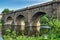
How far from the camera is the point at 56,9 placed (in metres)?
36.1

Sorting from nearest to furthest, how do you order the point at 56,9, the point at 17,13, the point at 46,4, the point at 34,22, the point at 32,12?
the point at 56,9
the point at 46,4
the point at 32,12
the point at 34,22
the point at 17,13

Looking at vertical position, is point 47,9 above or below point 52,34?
→ above

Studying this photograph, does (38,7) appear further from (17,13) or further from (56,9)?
(17,13)

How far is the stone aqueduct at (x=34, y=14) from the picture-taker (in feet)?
120

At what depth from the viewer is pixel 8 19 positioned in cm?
6875

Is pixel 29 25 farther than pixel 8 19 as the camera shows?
No

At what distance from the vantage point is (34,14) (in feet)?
149

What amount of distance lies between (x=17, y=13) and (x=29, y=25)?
861 cm

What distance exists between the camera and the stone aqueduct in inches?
1437

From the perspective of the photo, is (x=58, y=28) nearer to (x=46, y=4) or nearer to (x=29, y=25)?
(x=46, y=4)

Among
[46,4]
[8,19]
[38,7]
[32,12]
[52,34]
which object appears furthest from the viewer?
[8,19]

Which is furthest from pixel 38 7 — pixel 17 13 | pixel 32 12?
pixel 17 13

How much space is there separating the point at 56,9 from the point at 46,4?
3371mm

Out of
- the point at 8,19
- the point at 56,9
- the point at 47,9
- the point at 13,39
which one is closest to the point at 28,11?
the point at 47,9
